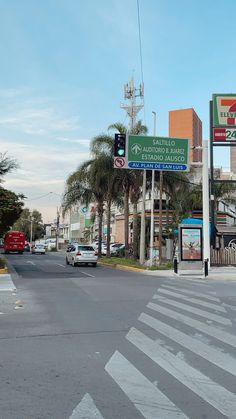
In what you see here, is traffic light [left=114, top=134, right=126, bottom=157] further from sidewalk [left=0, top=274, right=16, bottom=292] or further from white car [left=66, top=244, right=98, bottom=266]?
white car [left=66, top=244, right=98, bottom=266]

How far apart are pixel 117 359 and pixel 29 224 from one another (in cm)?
13195

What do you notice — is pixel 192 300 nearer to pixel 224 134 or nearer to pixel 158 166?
pixel 158 166

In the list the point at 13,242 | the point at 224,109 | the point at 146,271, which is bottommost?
the point at 146,271

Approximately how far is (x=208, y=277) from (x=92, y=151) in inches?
648

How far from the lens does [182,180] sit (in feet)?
119

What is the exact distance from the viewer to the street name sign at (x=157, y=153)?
27.6m

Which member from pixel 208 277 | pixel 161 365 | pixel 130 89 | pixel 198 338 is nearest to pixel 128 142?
pixel 208 277

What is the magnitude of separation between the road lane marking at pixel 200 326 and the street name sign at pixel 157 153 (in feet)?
51.5

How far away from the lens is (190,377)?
20.8 feet

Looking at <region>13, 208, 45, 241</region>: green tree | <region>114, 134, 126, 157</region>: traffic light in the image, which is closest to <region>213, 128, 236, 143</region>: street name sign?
<region>114, 134, 126, 157</region>: traffic light

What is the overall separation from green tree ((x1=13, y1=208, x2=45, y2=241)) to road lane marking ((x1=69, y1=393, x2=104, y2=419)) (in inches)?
5086

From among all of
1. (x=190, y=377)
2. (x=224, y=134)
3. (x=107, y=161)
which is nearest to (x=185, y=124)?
(x=107, y=161)

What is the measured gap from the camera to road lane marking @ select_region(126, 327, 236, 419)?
5371mm

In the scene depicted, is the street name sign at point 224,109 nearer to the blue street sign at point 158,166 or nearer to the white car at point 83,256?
the blue street sign at point 158,166
